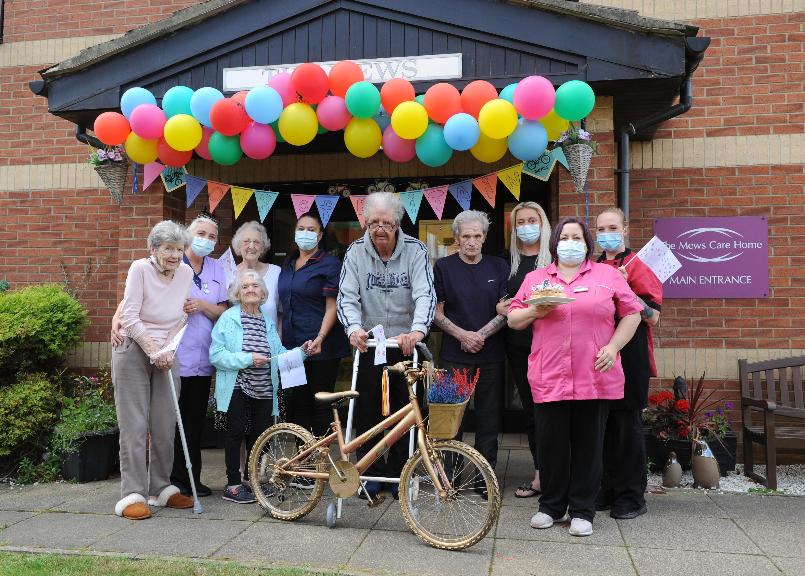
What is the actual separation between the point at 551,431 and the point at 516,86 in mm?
2440

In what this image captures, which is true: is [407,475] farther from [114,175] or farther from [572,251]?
[114,175]

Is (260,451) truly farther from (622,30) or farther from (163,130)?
(622,30)

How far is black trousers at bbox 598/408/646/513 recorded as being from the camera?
14.6 feet

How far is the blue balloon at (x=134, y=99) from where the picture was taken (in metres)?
5.37

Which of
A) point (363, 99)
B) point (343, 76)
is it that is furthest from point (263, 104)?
point (363, 99)

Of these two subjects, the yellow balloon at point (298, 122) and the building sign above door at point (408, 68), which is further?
the building sign above door at point (408, 68)

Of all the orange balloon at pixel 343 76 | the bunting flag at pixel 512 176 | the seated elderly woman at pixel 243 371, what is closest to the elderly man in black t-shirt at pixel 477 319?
the bunting flag at pixel 512 176

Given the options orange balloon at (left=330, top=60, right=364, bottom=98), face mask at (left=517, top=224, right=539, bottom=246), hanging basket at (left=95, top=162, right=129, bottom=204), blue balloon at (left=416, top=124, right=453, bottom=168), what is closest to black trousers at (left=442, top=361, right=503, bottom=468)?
A: face mask at (left=517, top=224, right=539, bottom=246)

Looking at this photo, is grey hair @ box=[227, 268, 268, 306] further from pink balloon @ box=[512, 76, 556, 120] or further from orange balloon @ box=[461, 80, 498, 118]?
pink balloon @ box=[512, 76, 556, 120]

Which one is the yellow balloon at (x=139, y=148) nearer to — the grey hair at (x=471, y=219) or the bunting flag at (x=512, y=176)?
the grey hair at (x=471, y=219)

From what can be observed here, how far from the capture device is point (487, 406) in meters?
4.83

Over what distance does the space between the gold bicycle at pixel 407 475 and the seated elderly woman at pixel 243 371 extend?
0.36 metres

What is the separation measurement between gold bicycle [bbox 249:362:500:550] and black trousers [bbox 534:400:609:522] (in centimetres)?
56

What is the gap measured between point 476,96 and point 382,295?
160 cm
